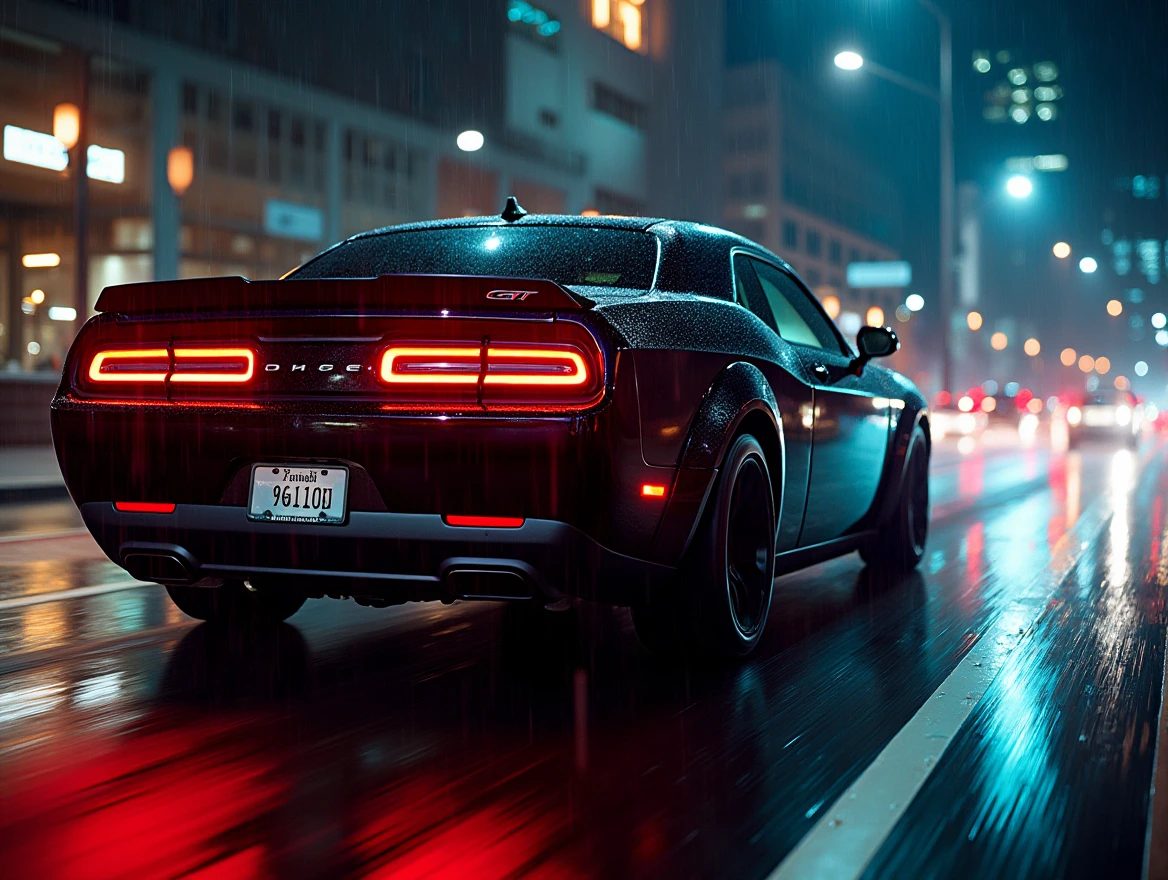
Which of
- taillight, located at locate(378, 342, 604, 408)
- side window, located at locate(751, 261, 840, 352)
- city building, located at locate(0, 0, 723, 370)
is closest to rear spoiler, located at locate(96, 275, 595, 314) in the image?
taillight, located at locate(378, 342, 604, 408)

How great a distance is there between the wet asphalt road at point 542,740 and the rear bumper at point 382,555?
0.38m

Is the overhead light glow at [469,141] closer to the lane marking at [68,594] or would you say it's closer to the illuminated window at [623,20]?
the illuminated window at [623,20]

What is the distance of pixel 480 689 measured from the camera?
4430mm

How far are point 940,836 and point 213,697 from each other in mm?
2245

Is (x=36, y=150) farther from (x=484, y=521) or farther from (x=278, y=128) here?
(x=484, y=521)

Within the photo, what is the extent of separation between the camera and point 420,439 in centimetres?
391

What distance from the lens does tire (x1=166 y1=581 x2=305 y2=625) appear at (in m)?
5.20

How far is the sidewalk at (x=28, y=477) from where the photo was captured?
12.5 meters

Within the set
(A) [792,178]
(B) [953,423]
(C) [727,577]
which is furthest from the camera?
(A) [792,178]

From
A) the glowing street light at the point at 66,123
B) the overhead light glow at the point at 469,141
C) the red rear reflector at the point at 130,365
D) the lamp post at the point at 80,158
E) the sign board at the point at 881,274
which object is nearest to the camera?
the red rear reflector at the point at 130,365

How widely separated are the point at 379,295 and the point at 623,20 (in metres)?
37.0

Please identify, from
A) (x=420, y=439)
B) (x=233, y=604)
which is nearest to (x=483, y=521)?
(x=420, y=439)

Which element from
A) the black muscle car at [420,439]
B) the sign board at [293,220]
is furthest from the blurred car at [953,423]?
the black muscle car at [420,439]

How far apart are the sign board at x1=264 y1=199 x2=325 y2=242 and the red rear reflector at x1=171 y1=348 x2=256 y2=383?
22.0 meters
